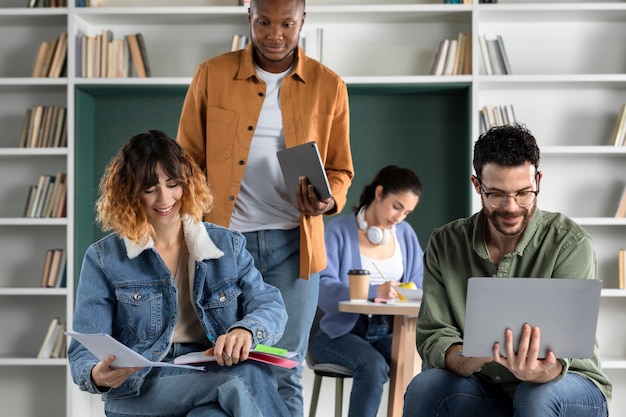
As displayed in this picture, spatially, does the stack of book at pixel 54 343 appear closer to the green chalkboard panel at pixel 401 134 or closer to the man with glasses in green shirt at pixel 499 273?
the green chalkboard panel at pixel 401 134

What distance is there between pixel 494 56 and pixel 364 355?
6.17ft

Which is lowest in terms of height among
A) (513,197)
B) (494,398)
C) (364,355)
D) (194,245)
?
(364,355)

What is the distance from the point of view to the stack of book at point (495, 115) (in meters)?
4.46

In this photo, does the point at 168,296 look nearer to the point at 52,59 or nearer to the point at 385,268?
the point at 385,268

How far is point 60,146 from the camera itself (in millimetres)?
4523

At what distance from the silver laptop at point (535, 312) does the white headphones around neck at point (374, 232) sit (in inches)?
75.8

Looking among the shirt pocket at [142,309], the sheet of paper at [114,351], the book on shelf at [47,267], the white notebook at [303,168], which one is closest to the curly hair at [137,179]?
the shirt pocket at [142,309]

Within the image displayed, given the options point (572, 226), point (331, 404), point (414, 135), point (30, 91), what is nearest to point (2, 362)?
point (30, 91)

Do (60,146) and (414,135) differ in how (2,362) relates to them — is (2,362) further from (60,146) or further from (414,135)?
(414,135)

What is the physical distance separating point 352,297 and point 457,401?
4.77 ft

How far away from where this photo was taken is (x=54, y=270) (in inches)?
177

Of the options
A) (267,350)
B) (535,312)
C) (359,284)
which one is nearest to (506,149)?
(535,312)

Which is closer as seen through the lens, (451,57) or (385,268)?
(385,268)

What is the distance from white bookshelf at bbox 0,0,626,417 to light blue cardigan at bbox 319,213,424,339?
1.09 m
